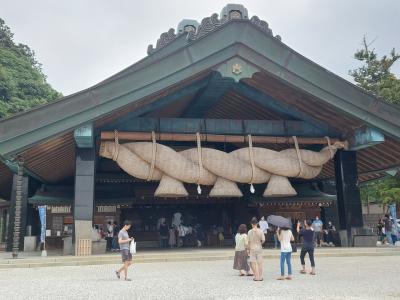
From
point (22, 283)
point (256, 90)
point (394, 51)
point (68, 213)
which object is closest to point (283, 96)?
point (256, 90)

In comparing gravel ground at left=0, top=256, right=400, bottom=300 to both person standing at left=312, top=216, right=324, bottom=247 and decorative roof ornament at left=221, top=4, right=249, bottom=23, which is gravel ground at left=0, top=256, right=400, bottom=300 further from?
decorative roof ornament at left=221, top=4, right=249, bottom=23

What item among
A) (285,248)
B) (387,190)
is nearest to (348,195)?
(285,248)

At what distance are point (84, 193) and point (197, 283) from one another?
7381 mm

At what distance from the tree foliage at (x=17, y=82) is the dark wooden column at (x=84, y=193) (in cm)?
3128

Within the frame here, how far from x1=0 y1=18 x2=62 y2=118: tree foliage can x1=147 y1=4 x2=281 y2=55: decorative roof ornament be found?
26.2 meters

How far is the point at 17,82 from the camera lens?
4966 centimetres

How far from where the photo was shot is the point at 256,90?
1702 cm

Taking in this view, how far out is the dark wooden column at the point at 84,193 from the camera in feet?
46.5

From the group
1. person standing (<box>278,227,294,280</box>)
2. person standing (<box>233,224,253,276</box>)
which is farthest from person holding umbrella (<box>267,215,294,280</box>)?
person standing (<box>233,224,253,276</box>)

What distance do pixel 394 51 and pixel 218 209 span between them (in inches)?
941

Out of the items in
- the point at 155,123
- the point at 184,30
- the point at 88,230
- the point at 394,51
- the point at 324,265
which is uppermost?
the point at 394,51

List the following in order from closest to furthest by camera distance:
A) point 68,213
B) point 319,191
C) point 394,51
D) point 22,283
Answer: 1. point 22,283
2. point 319,191
3. point 68,213
4. point 394,51

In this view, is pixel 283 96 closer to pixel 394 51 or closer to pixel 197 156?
pixel 197 156

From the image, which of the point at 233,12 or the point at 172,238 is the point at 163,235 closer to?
the point at 172,238
